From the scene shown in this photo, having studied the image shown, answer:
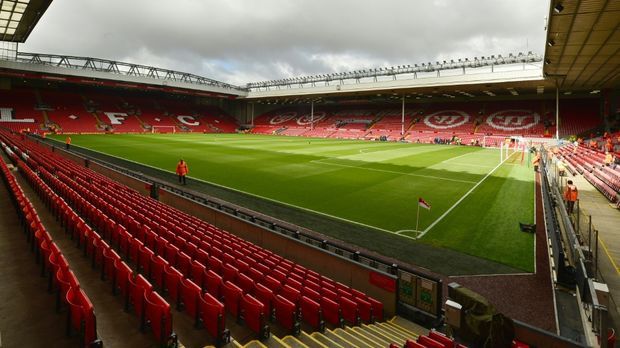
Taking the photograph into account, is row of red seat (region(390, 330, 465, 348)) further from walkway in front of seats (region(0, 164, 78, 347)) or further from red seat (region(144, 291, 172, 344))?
walkway in front of seats (region(0, 164, 78, 347))

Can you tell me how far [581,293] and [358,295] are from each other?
4.35 metres

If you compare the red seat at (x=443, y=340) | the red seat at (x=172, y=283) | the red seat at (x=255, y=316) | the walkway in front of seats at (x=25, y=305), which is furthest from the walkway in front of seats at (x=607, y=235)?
the walkway in front of seats at (x=25, y=305)

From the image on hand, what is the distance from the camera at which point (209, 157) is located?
94.1ft

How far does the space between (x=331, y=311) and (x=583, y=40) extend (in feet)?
70.2

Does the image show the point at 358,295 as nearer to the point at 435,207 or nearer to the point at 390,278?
the point at 390,278

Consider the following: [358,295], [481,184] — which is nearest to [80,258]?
[358,295]

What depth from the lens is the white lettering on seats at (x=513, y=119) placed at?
49.0 meters

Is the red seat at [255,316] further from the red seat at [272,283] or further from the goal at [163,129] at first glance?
the goal at [163,129]

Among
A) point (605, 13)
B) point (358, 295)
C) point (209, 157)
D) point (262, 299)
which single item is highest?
point (605, 13)

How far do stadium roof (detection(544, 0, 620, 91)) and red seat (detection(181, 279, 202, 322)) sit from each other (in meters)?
16.6

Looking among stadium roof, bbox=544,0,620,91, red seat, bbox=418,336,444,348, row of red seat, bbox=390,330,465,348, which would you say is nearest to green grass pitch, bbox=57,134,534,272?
row of red seat, bbox=390,330,465,348

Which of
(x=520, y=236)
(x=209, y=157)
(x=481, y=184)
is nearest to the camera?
(x=520, y=236)

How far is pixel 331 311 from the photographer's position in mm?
5887

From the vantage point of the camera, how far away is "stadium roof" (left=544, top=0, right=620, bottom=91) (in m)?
14.1
